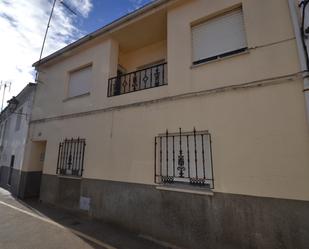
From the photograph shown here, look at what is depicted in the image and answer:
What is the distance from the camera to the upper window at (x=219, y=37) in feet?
15.4

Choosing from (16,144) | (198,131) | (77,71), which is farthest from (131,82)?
(16,144)

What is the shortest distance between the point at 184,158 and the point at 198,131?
0.76m

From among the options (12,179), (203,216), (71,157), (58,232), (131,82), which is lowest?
(58,232)

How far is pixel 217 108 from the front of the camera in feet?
14.7

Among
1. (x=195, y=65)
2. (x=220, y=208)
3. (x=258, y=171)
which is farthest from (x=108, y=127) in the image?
(x=258, y=171)

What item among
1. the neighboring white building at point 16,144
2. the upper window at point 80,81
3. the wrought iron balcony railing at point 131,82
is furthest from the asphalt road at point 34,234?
the upper window at point 80,81

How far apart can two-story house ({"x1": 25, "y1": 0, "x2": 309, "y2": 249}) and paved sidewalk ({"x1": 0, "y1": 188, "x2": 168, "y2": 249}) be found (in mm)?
352

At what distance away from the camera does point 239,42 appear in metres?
4.65

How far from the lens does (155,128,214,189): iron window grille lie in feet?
14.9

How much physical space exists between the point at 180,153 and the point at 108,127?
2656 mm

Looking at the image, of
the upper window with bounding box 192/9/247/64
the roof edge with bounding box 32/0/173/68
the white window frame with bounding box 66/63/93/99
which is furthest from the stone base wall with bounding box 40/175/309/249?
the roof edge with bounding box 32/0/173/68

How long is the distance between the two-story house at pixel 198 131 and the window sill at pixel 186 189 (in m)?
0.02

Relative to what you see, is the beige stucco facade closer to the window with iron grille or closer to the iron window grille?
the iron window grille

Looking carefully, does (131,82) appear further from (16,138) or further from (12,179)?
(12,179)
